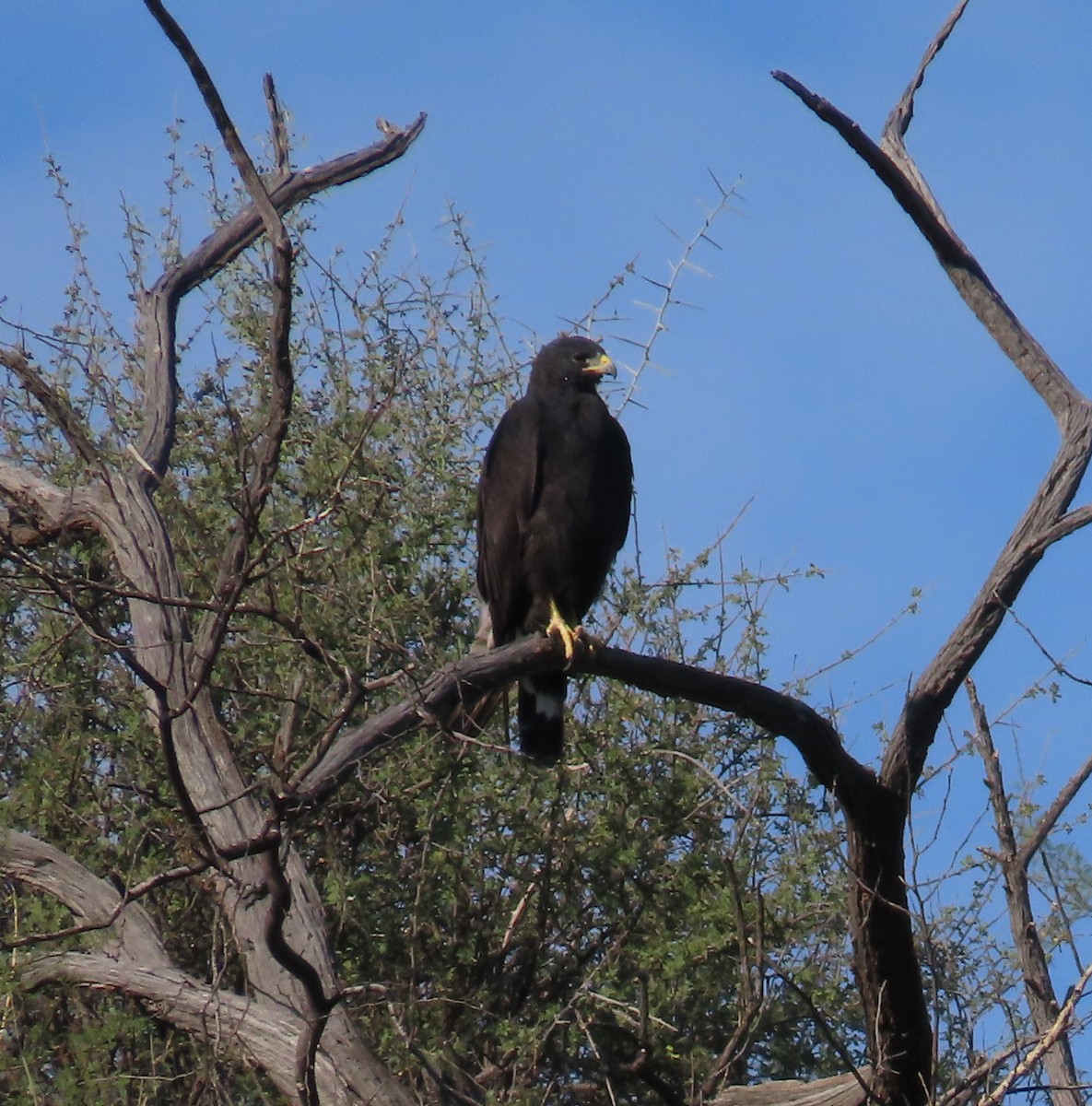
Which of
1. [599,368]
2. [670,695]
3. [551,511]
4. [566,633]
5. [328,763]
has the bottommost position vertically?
[328,763]

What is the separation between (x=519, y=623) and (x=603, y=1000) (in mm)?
1203

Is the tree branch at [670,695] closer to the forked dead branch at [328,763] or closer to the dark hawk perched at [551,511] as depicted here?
the forked dead branch at [328,763]

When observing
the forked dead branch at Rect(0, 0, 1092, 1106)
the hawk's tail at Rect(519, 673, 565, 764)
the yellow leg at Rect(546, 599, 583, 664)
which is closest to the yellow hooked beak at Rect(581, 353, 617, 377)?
the yellow leg at Rect(546, 599, 583, 664)

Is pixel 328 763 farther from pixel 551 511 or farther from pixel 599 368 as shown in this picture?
pixel 599 368

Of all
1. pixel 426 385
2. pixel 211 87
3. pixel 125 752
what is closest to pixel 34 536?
pixel 125 752

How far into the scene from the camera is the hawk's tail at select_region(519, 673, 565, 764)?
4992 millimetres

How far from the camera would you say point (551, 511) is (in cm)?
492

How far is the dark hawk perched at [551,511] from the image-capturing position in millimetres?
4918

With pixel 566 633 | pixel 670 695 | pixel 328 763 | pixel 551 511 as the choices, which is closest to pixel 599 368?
pixel 551 511

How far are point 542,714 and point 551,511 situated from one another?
623mm

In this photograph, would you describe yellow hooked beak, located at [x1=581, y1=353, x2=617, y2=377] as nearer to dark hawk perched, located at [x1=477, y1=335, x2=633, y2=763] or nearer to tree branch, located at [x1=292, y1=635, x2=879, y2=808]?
dark hawk perched, located at [x1=477, y1=335, x2=633, y2=763]

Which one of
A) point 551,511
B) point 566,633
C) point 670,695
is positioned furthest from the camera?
point 551,511

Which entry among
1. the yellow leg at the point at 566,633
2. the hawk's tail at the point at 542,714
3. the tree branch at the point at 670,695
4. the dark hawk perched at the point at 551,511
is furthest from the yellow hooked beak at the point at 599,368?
the tree branch at the point at 670,695

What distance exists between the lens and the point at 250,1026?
478cm
